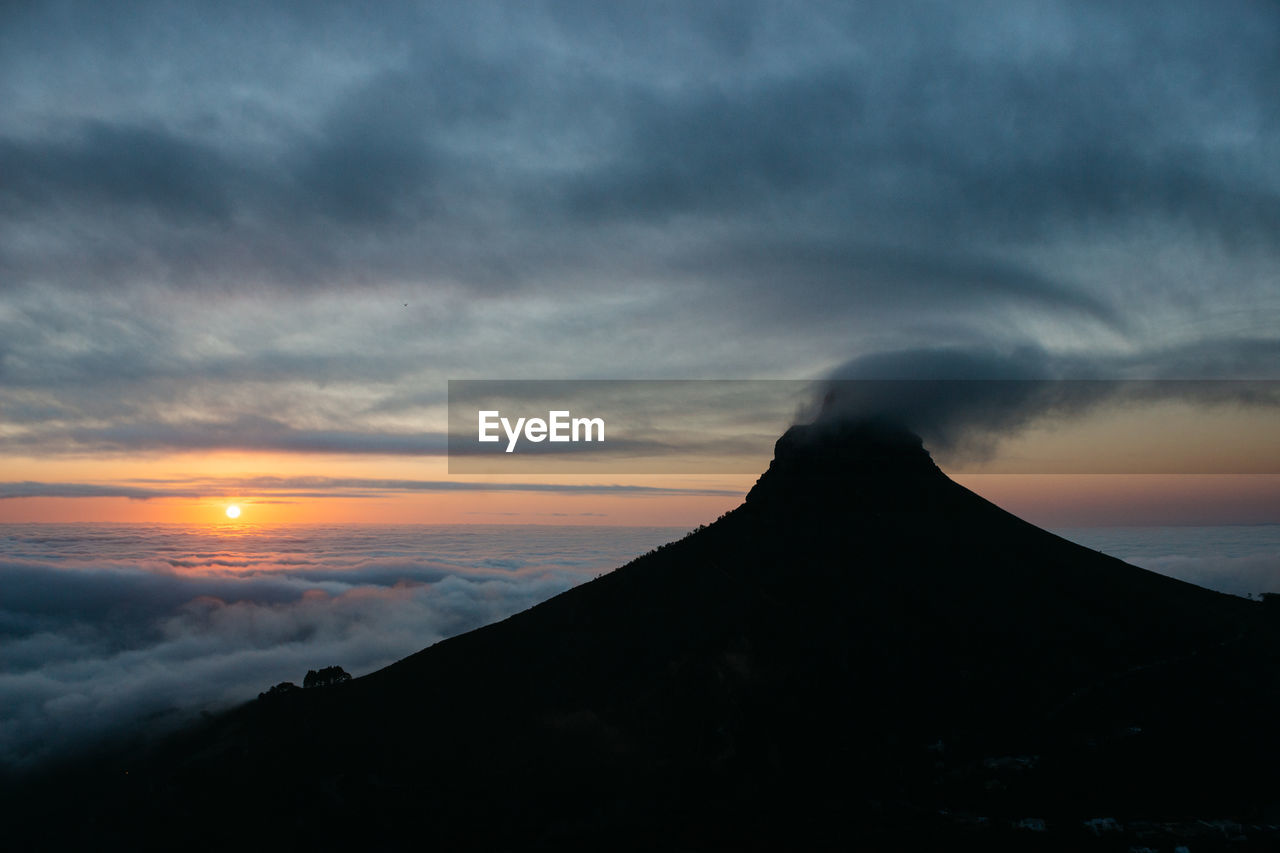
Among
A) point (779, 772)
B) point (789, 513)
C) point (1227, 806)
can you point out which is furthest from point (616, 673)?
point (1227, 806)

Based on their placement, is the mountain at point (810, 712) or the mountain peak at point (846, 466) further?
the mountain peak at point (846, 466)

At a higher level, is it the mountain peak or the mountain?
the mountain peak

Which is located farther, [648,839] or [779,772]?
[779,772]

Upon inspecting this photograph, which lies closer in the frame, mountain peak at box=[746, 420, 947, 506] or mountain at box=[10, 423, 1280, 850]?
mountain at box=[10, 423, 1280, 850]

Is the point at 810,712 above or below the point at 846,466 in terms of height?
below

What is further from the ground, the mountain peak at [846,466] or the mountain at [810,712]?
the mountain peak at [846,466]

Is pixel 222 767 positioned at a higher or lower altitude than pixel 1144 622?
lower

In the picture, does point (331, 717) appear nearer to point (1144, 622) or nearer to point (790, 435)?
point (790, 435)

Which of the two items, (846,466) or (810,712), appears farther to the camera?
(846,466)
